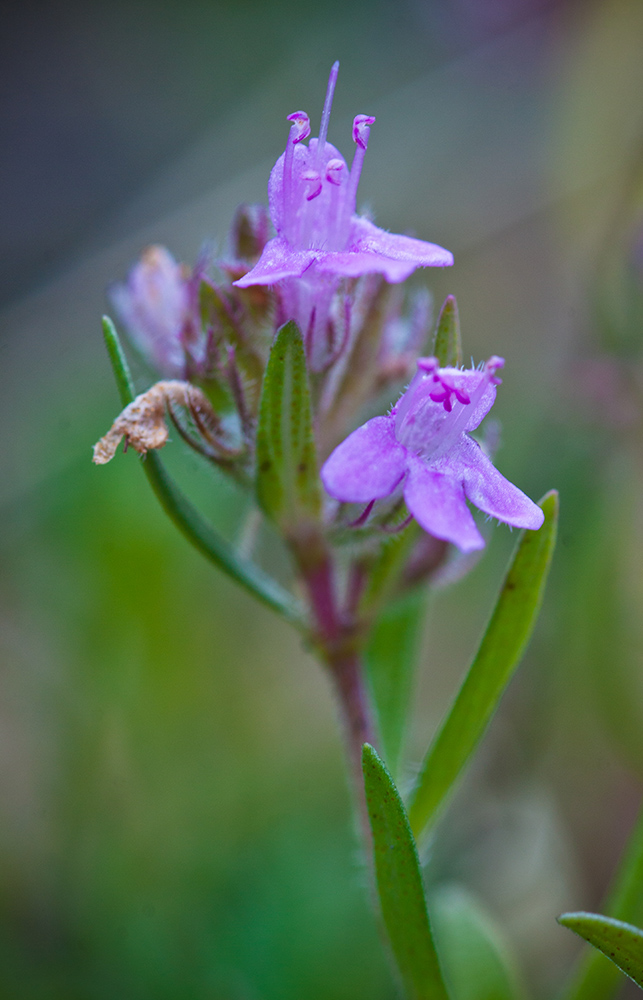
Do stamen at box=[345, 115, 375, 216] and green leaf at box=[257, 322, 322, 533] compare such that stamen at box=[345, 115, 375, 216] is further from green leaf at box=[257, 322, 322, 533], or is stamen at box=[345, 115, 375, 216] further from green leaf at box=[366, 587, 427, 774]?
green leaf at box=[366, 587, 427, 774]

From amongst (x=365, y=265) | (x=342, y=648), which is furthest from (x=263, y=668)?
(x=365, y=265)

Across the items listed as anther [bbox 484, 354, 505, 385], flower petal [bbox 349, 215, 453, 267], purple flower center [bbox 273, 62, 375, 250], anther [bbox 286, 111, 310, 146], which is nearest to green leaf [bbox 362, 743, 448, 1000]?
anther [bbox 484, 354, 505, 385]

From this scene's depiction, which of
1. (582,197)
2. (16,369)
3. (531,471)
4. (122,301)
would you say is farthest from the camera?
(582,197)

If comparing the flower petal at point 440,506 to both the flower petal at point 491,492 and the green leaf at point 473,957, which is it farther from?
the green leaf at point 473,957

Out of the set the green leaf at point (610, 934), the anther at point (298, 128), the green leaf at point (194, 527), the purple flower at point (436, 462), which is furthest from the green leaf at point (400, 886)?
the anther at point (298, 128)

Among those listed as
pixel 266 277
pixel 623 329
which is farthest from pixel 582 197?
pixel 266 277

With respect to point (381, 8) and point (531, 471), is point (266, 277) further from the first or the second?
point (381, 8)

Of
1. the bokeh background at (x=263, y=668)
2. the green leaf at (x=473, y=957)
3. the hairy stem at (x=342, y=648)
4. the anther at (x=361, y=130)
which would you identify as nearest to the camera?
the anther at (x=361, y=130)
